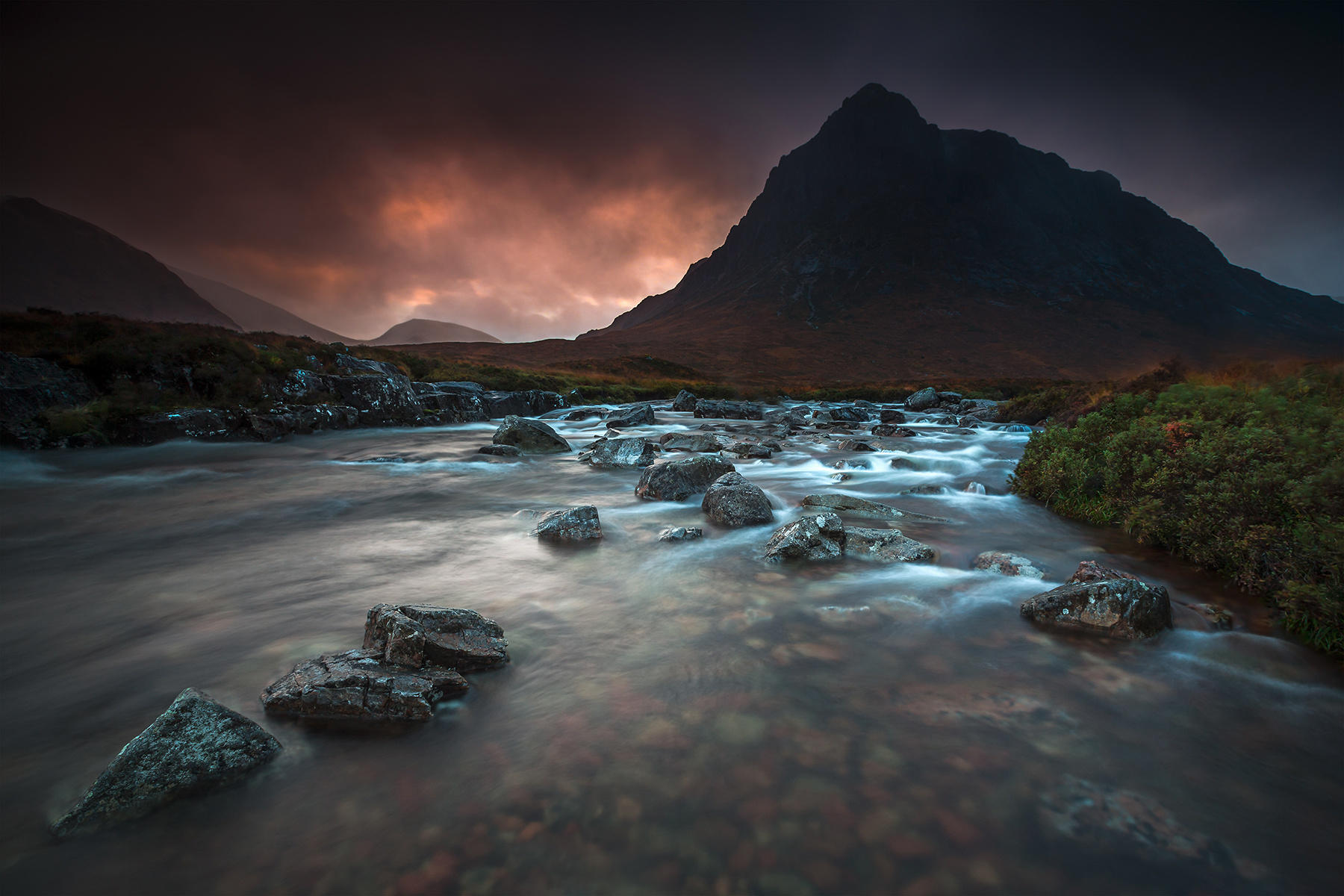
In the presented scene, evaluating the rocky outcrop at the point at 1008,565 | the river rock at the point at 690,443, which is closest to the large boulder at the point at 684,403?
the river rock at the point at 690,443

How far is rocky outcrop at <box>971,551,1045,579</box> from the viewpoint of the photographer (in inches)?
249

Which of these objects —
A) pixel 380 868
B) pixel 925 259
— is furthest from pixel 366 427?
pixel 925 259

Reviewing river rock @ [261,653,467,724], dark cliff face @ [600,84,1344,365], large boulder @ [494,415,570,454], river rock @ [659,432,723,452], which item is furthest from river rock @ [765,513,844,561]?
dark cliff face @ [600,84,1344,365]

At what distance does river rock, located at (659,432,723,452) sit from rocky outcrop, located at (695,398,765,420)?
47.0 ft

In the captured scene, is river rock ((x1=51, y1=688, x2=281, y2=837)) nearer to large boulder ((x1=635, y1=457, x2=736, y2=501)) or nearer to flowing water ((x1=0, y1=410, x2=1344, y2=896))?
flowing water ((x1=0, y1=410, x2=1344, y2=896))

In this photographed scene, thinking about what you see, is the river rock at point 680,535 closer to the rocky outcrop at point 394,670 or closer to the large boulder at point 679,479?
the large boulder at point 679,479

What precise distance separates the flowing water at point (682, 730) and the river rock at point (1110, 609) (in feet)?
0.53

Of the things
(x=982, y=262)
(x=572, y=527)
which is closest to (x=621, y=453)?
(x=572, y=527)

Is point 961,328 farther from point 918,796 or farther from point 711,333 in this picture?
point 918,796

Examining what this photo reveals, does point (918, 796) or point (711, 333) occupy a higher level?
point (711, 333)

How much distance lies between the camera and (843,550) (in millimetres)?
7066

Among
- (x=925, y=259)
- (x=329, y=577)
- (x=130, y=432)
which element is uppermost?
(x=925, y=259)

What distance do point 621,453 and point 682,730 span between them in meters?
11.3

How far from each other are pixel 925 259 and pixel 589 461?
17203 centimetres
